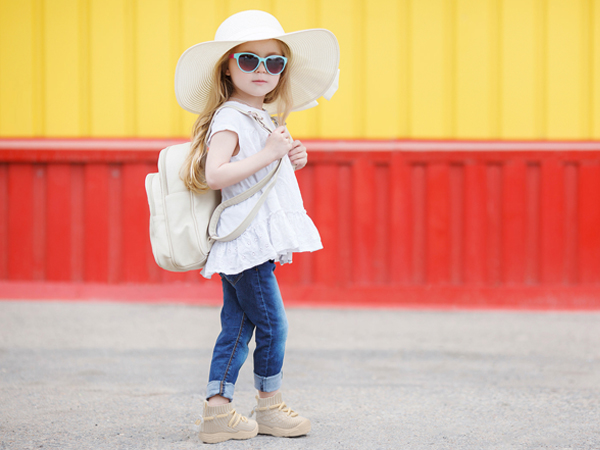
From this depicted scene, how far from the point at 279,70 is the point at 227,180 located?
39cm

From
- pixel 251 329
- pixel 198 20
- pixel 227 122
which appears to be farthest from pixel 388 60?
pixel 251 329

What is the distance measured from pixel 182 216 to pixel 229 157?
24cm

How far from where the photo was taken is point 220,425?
2.12 meters

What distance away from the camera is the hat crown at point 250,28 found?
2.01 m

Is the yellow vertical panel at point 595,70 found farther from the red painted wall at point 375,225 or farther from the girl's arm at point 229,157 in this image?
the girl's arm at point 229,157

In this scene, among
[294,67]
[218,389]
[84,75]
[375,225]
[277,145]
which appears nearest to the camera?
[277,145]

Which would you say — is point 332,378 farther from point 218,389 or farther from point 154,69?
point 154,69

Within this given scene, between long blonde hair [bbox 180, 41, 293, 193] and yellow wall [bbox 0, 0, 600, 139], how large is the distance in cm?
Answer: 243

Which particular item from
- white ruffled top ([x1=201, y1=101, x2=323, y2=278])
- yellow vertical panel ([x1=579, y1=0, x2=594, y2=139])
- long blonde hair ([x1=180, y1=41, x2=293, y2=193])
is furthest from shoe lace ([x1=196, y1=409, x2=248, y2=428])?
yellow vertical panel ([x1=579, y1=0, x2=594, y2=139])

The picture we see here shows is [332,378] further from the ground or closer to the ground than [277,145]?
closer to the ground

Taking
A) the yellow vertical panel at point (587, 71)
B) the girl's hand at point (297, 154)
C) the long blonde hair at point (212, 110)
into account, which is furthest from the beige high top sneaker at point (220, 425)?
the yellow vertical panel at point (587, 71)

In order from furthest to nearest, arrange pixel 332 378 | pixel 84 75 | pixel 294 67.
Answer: pixel 84 75, pixel 332 378, pixel 294 67

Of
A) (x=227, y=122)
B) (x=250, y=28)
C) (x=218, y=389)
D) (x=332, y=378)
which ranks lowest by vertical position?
(x=332, y=378)

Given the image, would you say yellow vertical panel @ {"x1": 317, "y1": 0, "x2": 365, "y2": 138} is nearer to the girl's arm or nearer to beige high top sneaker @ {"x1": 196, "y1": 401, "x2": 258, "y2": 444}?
the girl's arm
